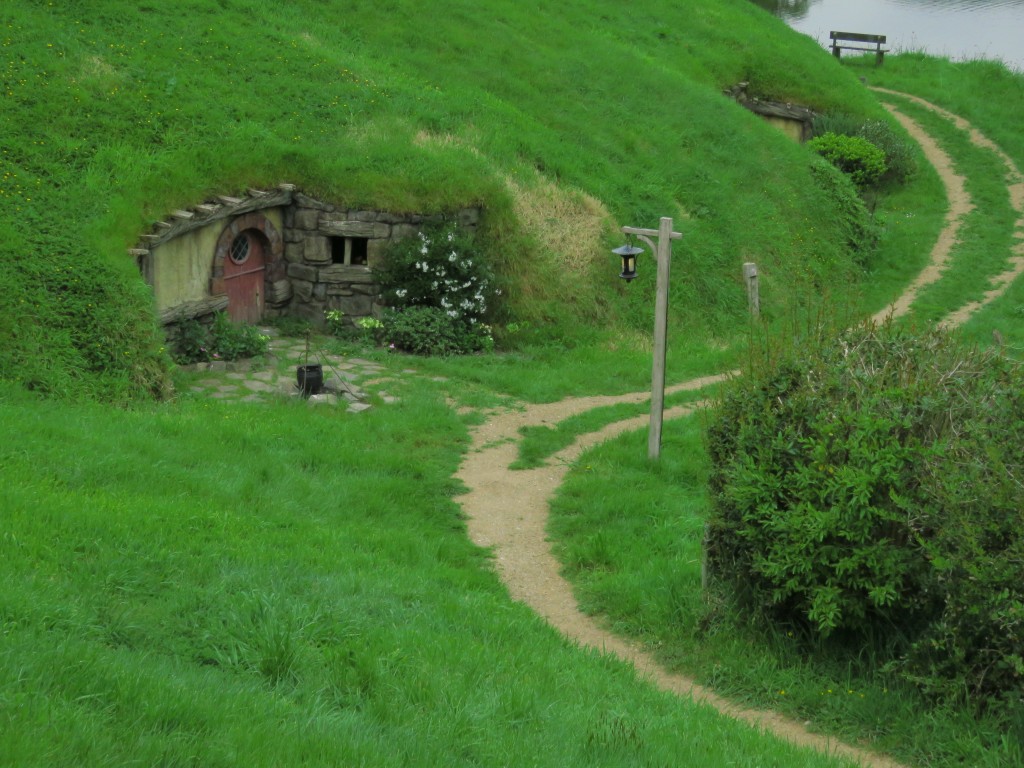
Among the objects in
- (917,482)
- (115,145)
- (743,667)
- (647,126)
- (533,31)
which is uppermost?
(533,31)

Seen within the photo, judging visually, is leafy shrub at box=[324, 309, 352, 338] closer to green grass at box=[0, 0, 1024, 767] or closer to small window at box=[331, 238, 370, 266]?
small window at box=[331, 238, 370, 266]

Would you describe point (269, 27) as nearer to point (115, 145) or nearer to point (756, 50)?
point (115, 145)

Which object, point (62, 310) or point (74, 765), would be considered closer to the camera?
point (74, 765)

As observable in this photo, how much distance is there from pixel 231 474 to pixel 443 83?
15.1 meters

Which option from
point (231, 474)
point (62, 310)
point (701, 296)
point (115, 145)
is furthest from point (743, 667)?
point (701, 296)

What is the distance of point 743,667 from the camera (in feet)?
27.0

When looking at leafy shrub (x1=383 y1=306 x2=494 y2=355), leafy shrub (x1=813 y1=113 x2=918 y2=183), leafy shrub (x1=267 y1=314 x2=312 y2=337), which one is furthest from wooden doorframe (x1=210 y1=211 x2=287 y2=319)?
leafy shrub (x1=813 y1=113 x2=918 y2=183)

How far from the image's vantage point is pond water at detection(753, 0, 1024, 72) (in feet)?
152

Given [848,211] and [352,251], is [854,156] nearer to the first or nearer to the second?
[848,211]

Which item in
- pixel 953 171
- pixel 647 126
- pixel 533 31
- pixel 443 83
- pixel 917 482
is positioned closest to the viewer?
pixel 917 482

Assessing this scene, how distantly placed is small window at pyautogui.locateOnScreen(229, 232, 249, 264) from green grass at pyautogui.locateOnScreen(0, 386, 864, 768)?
265 inches

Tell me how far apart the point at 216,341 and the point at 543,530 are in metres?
6.97

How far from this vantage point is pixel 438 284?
711 inches

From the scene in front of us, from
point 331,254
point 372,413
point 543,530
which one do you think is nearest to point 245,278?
point 331,254
